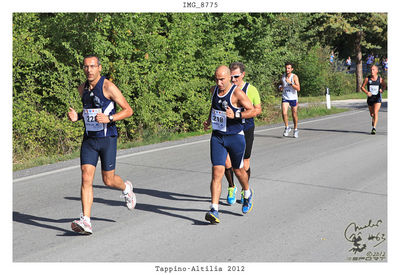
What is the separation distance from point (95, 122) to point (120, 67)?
7.23 m

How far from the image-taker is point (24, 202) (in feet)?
23.3

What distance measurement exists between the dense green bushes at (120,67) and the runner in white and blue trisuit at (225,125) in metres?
6.02

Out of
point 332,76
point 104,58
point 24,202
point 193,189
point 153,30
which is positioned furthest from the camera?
point 332,76

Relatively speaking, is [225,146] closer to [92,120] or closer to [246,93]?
[246,93]

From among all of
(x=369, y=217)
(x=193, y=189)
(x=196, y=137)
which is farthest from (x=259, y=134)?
(x=369, y=217)

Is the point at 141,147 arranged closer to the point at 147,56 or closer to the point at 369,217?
the point at 147,56

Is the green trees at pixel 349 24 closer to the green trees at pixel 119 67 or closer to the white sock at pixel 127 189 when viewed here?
the green trees at pixel 119 67

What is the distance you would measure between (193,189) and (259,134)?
22.0 feet

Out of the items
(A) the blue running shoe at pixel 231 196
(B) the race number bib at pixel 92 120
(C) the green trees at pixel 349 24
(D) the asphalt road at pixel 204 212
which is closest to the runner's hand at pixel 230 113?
(D) the asphalt road at pixel 204 212

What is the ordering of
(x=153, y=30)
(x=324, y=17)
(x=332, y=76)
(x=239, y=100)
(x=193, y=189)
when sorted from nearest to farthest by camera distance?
(x=239, y=100) < (x=193, y=189) < (x=153, y=30) < (x=324, y=17) < (x=332, y=76)

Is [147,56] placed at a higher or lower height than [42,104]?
higher

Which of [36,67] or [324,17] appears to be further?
[324,17]

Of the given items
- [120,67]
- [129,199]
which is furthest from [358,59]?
[129,199]
